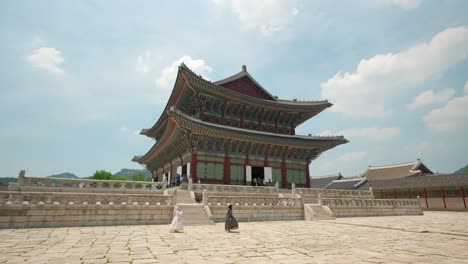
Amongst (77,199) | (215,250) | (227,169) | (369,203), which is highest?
(227,169)

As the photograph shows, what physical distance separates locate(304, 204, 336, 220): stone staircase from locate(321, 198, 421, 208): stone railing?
31.6 inches

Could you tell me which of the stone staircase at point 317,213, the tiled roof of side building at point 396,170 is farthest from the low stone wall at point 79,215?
the tiled roof of side building at point 396,170

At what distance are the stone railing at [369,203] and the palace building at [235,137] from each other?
7511mm

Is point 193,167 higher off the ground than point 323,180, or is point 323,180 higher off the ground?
point 193,167

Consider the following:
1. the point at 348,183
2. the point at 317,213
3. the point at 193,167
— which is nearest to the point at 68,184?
the point at 193,167

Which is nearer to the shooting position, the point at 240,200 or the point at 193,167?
the point at 240,200

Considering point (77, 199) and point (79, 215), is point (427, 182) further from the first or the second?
point (77, 199)

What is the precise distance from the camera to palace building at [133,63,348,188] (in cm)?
2191

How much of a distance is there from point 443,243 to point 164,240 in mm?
8502

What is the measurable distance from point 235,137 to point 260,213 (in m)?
8.45

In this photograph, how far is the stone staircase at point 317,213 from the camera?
15.9 metres

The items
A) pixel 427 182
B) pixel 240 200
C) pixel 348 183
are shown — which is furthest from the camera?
pixel 348 183

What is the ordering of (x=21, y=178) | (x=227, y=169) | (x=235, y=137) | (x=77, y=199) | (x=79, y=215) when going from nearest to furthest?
(x=79, y=215), (x=77, y=199), (x=21, y=178), (x=235, y=137), (x=227, y=169)

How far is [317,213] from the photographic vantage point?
16188 mm
